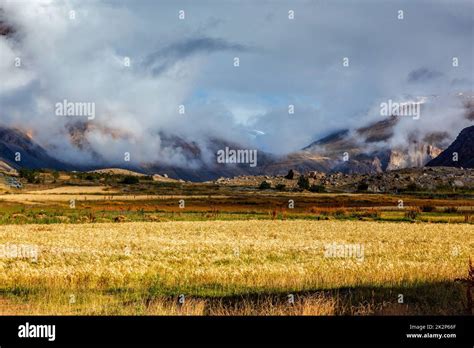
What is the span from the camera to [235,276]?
24.1 meters

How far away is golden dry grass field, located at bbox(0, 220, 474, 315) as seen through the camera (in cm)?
1680

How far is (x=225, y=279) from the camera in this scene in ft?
77.4

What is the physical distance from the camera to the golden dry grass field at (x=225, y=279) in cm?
1680

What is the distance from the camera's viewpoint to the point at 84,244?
130ft

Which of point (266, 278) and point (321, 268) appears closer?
point (266, 278)

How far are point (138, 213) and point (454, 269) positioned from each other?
65223 millimetres

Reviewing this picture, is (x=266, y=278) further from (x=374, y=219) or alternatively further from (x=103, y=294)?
(x=374, y=219)
